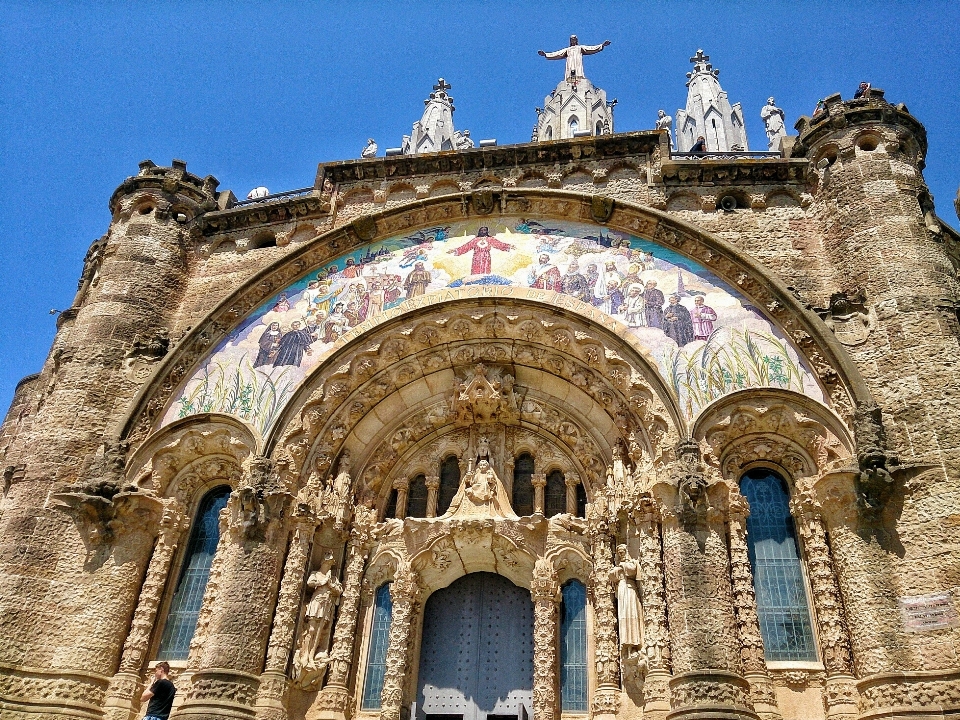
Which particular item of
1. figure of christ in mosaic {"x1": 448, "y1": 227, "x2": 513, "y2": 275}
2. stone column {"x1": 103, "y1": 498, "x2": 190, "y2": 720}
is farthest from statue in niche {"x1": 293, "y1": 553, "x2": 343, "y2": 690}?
figure of christ in mosaic {"x1": 448, "y1": 227, "x2": 513, "y2": 275}

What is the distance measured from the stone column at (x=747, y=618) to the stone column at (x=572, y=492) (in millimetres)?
2526

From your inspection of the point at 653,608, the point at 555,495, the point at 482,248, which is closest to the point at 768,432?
the point at 653,608

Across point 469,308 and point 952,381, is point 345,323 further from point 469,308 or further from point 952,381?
point 952,381

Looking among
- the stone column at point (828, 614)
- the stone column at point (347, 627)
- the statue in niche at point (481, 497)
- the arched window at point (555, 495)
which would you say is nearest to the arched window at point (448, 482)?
the statue in niche at point (481, 497)

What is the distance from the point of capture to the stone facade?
29.9 feet

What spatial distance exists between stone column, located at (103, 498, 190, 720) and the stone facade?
0.13 feet

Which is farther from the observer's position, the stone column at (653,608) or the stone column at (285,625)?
the stone column at (285,625)

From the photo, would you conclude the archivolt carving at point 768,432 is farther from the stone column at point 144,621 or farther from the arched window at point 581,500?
the stone column at point 144,621

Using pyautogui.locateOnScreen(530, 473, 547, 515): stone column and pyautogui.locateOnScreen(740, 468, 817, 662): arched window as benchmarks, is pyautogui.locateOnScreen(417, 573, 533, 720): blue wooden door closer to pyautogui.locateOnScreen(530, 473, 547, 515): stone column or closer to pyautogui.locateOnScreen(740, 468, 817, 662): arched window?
pyautogui.locateOnScreen(530, 473, 547, 515): stone column

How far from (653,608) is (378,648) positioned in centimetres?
417

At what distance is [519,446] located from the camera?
1247 centimetres

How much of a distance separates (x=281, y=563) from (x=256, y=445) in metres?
1.80

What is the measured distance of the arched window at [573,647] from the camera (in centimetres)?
1038

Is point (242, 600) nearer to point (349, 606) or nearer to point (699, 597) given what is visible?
point (349, 606)
